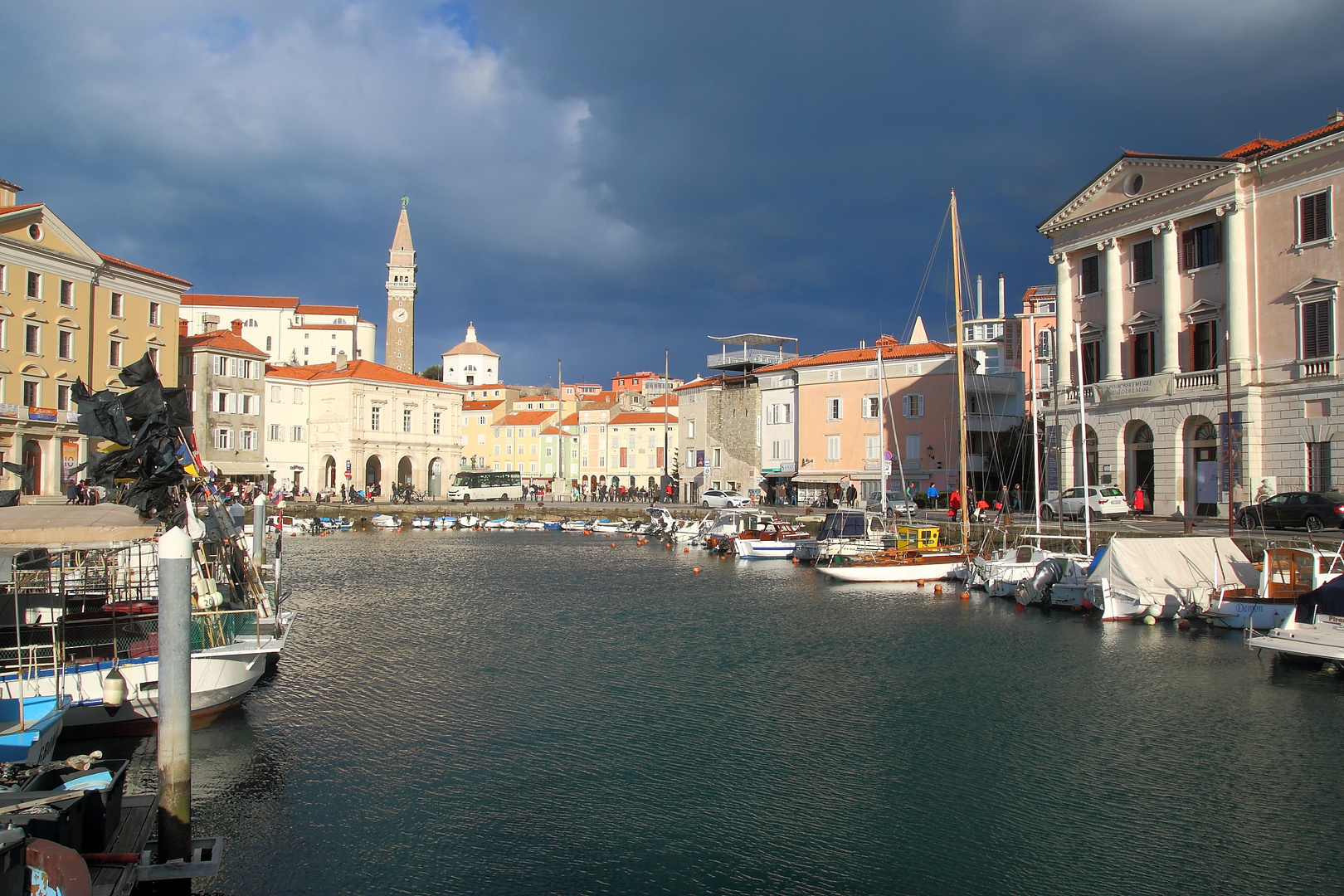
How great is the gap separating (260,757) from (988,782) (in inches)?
416

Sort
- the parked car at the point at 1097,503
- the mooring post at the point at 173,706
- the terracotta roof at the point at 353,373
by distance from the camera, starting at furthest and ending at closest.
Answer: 1. the terracotta roof at the point at 353,373
2. the parked car at the point at 1097,503
3. the mooring post at the point at 173,706

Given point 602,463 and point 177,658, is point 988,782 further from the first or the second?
point 602,463

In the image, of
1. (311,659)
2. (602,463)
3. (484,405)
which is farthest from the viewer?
(484,405)

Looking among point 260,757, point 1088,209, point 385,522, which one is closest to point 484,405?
point 385,522

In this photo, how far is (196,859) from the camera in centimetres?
900

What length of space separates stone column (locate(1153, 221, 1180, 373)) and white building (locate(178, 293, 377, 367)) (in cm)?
8358

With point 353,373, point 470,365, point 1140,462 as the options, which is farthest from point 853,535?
point 470,365

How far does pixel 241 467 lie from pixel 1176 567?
204ft

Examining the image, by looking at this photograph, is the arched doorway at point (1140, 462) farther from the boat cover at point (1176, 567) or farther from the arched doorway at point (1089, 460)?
the boat cover at point (1176, 567)

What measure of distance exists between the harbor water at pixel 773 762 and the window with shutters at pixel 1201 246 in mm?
19809

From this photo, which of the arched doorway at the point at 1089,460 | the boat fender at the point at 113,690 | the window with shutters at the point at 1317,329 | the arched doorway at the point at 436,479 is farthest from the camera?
the arched doorway at the point at 436,479

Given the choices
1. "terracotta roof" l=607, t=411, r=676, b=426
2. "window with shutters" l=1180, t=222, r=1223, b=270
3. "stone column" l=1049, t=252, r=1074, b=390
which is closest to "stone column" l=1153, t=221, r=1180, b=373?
"window with shutters" l=1180, t=222, r=1223, b=270

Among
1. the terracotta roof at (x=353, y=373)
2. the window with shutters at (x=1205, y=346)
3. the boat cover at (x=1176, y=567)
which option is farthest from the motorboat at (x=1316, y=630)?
the terracotta roof at (x=353, y=373)

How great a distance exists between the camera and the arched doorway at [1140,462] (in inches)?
1528
